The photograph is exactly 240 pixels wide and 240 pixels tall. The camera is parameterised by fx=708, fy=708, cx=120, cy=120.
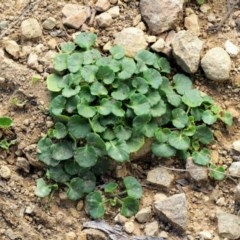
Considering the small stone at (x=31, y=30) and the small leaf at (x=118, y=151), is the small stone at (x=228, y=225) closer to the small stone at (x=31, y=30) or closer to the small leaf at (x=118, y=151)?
the small leaf at (x=118, y=151)

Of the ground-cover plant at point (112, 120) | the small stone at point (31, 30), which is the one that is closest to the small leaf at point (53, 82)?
the ground-cover plant at point (112, 120)

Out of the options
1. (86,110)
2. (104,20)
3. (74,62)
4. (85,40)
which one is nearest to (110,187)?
(86,110)

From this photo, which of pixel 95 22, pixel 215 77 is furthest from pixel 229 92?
pixel 95 22

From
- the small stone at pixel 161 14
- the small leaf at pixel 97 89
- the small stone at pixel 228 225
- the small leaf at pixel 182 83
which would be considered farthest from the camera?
the small stone at pixel 161 14

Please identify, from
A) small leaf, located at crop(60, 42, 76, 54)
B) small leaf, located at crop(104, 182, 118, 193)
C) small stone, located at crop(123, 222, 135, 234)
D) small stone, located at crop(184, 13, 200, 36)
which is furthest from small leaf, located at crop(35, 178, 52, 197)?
small stone, located at crop(184, 13, 200, 36)

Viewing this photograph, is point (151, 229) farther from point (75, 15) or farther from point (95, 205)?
point (75, 15)

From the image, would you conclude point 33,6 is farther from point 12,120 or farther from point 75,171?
point 75,171

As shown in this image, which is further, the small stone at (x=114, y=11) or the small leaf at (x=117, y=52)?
the small stone at (x=114, y=11)
